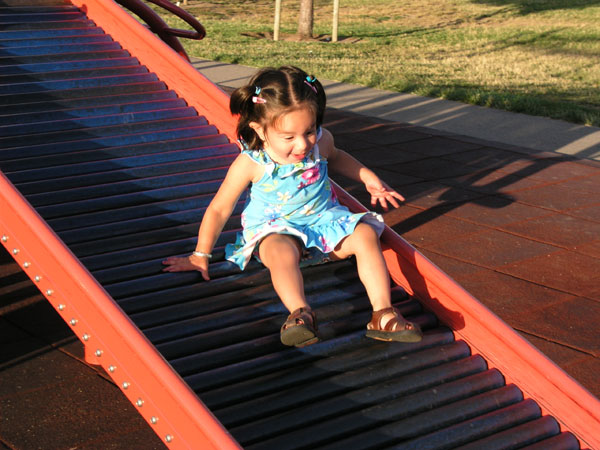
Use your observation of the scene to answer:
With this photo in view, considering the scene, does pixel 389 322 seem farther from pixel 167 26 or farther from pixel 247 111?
pixel 167 26

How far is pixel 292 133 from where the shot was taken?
344cm

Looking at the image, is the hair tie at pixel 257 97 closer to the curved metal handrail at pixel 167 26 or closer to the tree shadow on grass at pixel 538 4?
the curved metal handrail at pixel 167 26

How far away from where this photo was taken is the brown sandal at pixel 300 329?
10.2 ft

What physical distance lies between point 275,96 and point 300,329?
101 cm

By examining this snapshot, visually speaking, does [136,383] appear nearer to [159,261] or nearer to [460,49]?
[159,261]

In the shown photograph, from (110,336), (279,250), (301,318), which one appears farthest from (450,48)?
(110,336)

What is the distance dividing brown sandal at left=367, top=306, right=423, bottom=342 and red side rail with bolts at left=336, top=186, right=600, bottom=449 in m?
0.32

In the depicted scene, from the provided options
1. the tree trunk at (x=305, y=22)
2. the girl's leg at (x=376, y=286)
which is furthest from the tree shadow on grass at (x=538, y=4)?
the girl's leg at (x=376, y=286)

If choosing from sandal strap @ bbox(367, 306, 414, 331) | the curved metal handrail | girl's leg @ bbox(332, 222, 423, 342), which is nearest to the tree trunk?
the curved metal handrail

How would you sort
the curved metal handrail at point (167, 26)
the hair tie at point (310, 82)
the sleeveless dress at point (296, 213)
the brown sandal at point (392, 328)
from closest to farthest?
1. the brown sandal at point (392, 328)
2. the hair tie at point (310, 82)
3. the sleeveless dress at point (296, 213)
4. the curved metal handrail at point (167, 26)

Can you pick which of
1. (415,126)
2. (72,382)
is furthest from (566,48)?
(72,382)

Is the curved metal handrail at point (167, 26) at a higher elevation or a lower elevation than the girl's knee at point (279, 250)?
higher

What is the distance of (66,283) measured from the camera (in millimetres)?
3162

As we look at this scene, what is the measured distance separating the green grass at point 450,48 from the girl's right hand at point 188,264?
7.00m
